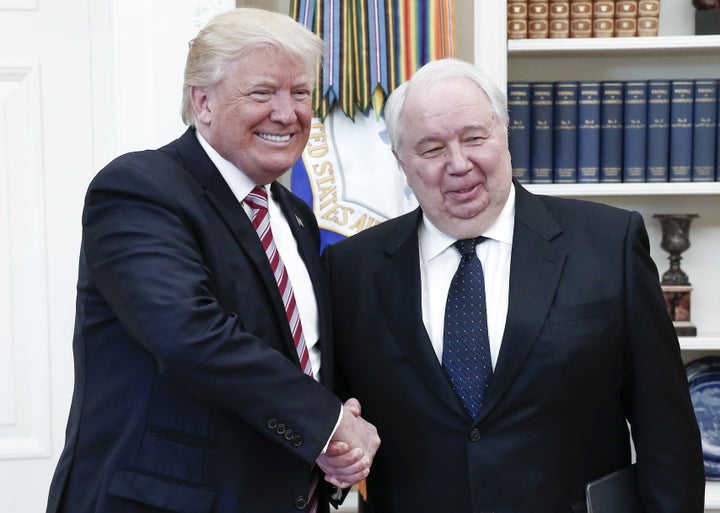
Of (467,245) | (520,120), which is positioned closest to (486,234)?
(467,245)

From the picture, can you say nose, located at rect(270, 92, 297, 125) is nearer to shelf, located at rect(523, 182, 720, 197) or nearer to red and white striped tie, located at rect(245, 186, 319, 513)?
red and white striped tie, located at rect(245, 186, 319, 513)

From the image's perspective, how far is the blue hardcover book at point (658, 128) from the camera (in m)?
2.73

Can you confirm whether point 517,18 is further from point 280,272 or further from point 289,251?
point 280,272

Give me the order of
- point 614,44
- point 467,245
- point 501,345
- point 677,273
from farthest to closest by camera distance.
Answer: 1. point 677,273
2. point 614,44
3. point 467,245
4. point 501,345

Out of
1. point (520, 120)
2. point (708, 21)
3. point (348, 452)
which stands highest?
point (708, 21)

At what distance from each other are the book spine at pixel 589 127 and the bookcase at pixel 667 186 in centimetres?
6

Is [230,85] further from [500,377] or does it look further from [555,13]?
[555,13]

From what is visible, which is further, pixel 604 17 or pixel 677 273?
pixel 677 273

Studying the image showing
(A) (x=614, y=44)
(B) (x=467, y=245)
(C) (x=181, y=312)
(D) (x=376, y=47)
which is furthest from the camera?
(A) (x=614, y=44)

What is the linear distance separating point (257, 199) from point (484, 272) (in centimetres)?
45

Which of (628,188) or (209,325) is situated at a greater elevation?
(628,188)

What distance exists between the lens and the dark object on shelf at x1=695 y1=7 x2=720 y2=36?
108 inches

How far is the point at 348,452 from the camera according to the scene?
1.53 metres

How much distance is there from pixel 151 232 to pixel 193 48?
1.25 feet
